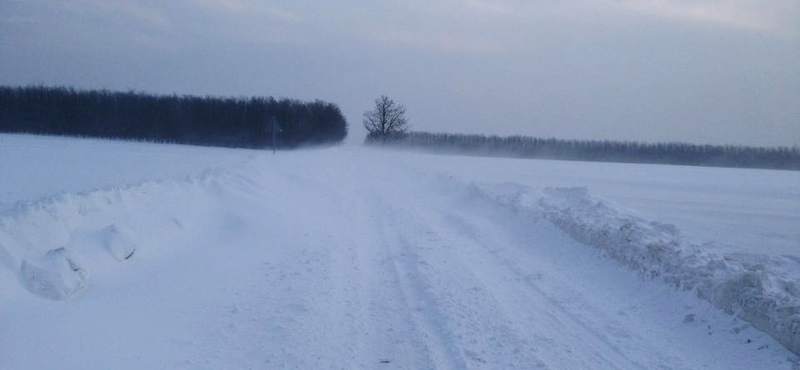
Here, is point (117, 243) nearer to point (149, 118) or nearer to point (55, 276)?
point (55, 276)

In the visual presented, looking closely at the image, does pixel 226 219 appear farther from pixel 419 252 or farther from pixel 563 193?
pixel 563 193

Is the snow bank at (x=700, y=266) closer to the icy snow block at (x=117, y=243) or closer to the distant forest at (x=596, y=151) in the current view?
the icy snow block at (x=117, y=243)

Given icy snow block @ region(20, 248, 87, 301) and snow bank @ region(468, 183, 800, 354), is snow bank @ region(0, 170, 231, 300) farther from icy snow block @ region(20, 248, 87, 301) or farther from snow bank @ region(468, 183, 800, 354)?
snow bank @ region(468, 183, 800, 354)

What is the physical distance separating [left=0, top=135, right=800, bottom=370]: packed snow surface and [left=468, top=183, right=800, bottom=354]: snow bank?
0.09 feet

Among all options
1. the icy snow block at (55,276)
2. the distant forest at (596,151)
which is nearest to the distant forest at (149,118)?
the distant forest at (596,151)

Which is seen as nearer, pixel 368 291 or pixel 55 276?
pixel 55 276

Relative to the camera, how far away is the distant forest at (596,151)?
6594 cm

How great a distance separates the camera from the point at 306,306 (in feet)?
22.9

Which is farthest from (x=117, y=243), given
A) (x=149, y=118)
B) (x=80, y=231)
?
(x=149, y=118)

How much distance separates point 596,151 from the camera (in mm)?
85125

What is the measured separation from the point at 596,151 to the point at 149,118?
62.5 metres

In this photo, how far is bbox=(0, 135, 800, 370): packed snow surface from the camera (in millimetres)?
5523

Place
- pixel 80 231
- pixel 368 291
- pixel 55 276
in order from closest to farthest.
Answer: pixel 55 276
pixel 368 291
pixel 80 231

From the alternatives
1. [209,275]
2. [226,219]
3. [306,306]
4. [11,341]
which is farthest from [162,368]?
[226,219]
